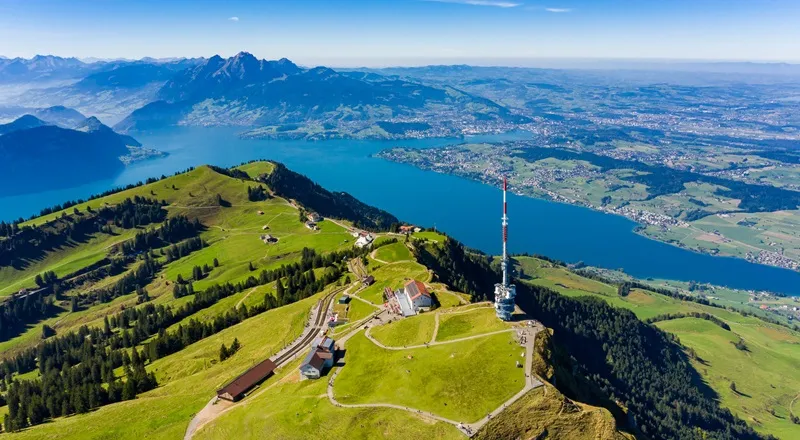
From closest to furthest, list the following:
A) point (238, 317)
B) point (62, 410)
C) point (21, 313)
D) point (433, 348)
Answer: point (433, 348), point (62, 410), point (238, 317), point (21, 313)

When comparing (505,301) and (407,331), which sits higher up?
(505,301)

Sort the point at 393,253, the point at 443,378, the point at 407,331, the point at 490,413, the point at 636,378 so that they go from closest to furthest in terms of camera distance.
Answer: the point at 490,413, the point at 443,378, the point at 407,331, the point at 393,253, the point at 636,378

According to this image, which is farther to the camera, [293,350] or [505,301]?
[293,350]

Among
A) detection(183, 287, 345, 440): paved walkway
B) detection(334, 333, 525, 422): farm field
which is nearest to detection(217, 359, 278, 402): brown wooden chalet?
detection(183, 287, 345, 440): paved walkway

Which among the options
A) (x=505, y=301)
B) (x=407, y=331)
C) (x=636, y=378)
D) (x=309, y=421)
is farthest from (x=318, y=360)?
(x=636, y=378)

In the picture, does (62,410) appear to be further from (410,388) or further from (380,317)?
(410,388)

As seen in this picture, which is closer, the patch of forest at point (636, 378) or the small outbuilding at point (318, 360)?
the small outbuilding at point (318, 360)

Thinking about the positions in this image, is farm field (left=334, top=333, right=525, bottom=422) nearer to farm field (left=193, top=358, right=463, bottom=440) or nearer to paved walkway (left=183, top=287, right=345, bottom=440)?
farm field (left=193, top=358, right=463, bottom=440)

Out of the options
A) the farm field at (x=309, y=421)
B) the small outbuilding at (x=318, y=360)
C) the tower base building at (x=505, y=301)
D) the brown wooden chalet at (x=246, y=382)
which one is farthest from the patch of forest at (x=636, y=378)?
the farm field at (x=309, y=421)

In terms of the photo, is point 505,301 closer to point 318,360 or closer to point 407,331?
point 407,331

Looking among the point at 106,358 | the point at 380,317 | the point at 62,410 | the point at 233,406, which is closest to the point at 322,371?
the point at 233,406

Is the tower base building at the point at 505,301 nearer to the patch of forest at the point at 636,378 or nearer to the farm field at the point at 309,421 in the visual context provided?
the farm field at the point at 309,421
